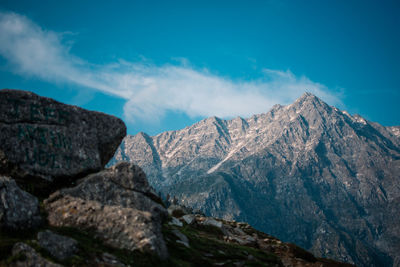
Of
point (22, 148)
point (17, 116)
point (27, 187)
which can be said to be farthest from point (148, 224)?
point (17, 116)

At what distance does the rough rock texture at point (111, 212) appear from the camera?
63.9ft

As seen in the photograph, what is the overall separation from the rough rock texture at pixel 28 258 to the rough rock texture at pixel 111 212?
18.4 ft

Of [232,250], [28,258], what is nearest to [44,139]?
[28,258]

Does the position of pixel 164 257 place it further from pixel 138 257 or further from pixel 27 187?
pixel 27 187

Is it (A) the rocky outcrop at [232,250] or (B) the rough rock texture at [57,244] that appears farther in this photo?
(A) the rocky outcrop at [232,250]

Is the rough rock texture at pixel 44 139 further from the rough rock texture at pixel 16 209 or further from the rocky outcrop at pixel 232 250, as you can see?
the rocky outcrop at pixel 232 250

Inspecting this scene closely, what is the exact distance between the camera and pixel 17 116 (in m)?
27.4

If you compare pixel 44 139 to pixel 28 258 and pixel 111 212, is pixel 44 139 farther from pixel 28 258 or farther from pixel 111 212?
pixel 28 258

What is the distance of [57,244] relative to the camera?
15953 mm

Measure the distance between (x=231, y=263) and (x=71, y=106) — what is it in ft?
77.7

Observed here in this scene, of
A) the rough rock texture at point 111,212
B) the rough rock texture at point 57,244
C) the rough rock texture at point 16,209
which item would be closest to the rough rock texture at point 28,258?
the rough rock texture at point 57,244

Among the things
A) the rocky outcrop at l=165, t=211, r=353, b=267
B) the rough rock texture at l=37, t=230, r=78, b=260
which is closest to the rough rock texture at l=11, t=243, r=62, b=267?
the rough rock texture at l=37, t=230, r=78, b=260

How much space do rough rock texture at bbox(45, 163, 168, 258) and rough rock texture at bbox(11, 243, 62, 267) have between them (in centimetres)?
562

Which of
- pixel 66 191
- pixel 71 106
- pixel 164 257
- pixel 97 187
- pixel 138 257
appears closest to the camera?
pixel 138 257
